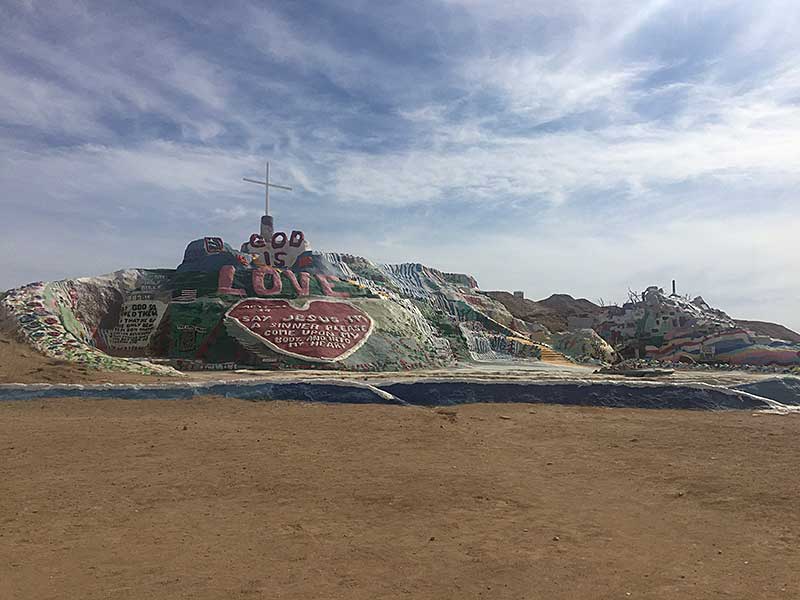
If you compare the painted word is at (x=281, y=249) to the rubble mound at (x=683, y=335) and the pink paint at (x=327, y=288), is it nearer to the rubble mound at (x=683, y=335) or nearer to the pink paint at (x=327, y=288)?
the pink paint at (x=327, y=288)

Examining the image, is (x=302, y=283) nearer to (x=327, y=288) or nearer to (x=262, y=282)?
(x=327, y=288)

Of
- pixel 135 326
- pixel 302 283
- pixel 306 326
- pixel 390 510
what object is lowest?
pixel 390 510

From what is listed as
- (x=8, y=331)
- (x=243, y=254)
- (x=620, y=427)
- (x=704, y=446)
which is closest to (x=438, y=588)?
(x=704, y=446)

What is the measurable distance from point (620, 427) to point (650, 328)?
1421 inches

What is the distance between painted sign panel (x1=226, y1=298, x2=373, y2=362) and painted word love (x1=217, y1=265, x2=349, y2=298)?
0.92 meters

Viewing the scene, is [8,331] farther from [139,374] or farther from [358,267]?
[358,267]

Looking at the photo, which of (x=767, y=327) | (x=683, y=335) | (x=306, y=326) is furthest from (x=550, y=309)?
(x=306, y=326)

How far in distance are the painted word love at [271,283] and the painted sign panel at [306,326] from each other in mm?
916

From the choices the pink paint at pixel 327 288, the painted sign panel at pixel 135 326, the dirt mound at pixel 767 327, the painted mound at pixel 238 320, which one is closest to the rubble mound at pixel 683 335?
the painted mound at pixel 238 320

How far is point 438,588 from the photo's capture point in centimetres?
515

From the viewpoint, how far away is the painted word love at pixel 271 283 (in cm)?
3098

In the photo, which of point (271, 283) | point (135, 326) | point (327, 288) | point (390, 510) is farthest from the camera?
point (327, 288)

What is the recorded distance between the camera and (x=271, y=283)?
1243 inches

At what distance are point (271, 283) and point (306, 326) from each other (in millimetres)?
3928
